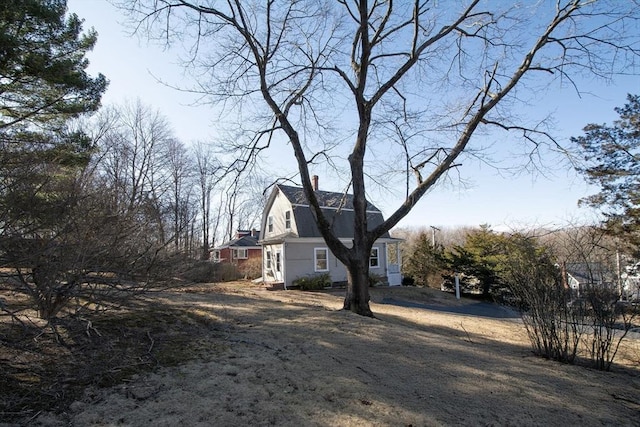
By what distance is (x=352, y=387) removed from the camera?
3.88 metres

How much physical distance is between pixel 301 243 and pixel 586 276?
1551 cm

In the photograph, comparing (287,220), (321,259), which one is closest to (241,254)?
(287,220)

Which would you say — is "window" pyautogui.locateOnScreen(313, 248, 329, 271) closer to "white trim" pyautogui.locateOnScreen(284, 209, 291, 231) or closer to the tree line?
"white trim" pyautogui.locateOnScreen(284, 209, 291, 231)

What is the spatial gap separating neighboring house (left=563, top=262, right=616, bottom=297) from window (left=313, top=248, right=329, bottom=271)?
50.8 feet

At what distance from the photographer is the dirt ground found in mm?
3168

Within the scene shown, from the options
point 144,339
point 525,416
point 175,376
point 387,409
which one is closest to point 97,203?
point 144,339

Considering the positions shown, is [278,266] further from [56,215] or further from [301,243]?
[56,215]

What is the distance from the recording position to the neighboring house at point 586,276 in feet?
18.1

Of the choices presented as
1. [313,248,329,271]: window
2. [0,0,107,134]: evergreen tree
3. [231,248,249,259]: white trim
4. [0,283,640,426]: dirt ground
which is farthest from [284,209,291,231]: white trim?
[0,283,640,426]: dirt ground

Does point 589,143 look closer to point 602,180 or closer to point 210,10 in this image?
point 602,180

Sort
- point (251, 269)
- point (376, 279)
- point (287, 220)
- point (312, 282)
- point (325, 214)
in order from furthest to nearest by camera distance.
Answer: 1. point (251, 269)
2. point (376, 279)
3. point (287, 220)
4. point (325, 214)
5. point (312, 282)

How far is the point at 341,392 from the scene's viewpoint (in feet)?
12.3

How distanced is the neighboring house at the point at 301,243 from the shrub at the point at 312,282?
1.68ft

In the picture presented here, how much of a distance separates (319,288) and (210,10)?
13909 mm
